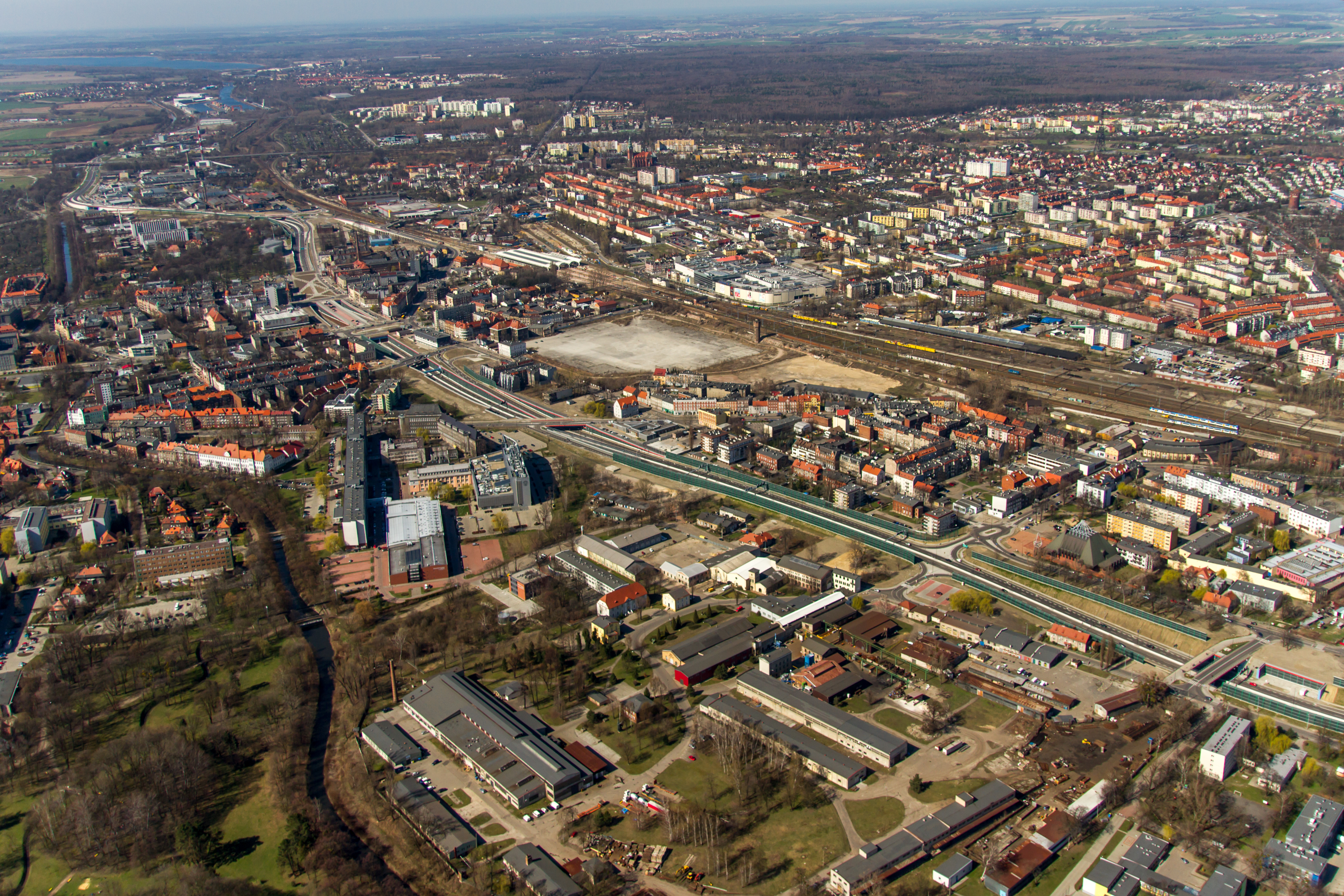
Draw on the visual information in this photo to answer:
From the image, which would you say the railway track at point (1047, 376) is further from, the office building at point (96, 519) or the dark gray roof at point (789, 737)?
the office building at point (96, 519)

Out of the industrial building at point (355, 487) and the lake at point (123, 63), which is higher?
the lake at point (123, 63)

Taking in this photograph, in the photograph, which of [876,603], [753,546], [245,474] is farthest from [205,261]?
[876,603]

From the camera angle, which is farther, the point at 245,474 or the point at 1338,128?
the point at 1338,128

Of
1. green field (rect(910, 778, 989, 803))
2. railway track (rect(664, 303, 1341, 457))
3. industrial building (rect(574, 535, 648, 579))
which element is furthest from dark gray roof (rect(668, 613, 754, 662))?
railway track (rect(664, 303, 1341, 457))

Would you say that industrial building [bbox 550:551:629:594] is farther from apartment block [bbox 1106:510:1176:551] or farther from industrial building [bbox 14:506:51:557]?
industrial building [bbox 14:506:51:557]

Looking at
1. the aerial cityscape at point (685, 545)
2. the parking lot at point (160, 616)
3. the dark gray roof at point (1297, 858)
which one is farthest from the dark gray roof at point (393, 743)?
the dark gray roof at point (1297, 858)

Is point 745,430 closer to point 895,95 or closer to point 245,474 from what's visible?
point 245,474
